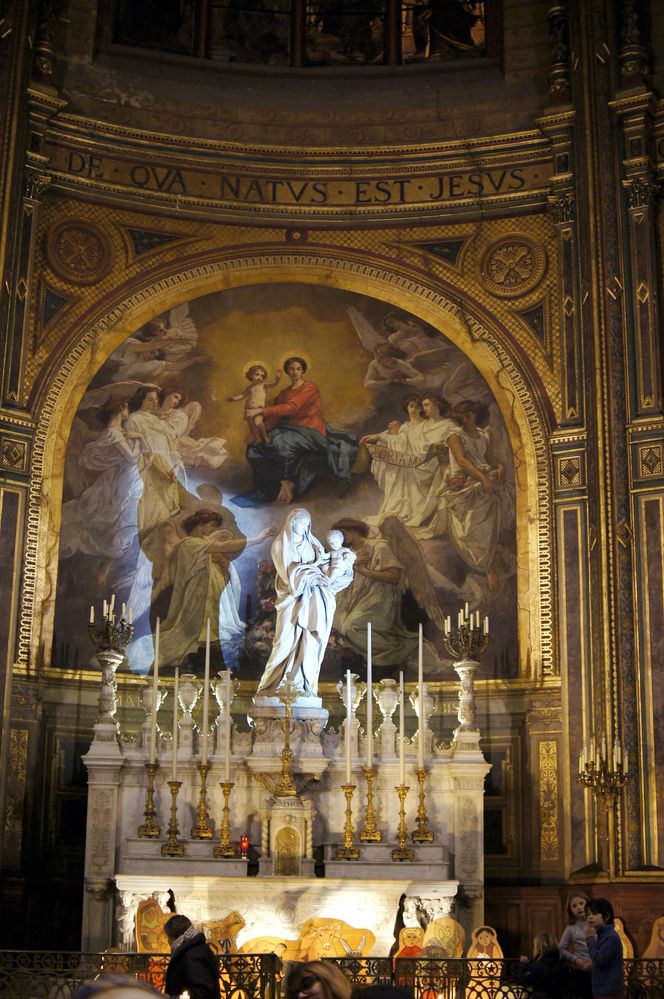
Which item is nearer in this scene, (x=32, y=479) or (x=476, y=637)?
(x=476, y=637)

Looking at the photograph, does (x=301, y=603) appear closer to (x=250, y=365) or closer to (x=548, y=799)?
(x=548, y=799)

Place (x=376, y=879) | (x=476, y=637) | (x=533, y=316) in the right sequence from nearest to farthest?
1. (x=376, y=879)
2. (x=476, y=637)
3. (x=533, y=316)

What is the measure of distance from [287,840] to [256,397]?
612 centimetres

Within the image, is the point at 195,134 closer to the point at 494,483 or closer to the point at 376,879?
the point at 494,483

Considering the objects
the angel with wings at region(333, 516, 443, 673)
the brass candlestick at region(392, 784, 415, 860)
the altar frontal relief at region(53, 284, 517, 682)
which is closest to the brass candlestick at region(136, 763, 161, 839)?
the altar frontal relief at region(53, 284, 517, 682)

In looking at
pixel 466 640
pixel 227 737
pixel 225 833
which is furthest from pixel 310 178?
pixel 225 833

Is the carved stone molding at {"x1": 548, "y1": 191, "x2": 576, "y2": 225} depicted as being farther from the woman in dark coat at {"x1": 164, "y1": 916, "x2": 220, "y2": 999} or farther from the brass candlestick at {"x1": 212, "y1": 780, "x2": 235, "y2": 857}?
the woman in dark coat at {"x1": 164, "y1": 916, "x2": 220, "y2": 999}

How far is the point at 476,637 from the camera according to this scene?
16.1 meters

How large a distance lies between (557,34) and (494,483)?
5.93 metres

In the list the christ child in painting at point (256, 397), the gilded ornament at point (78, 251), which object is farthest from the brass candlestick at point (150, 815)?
the gilded ornament at point (78, 251)

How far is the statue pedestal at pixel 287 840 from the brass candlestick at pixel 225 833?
398 mm

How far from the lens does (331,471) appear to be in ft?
61.2

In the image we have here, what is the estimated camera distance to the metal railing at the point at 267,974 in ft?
35.5

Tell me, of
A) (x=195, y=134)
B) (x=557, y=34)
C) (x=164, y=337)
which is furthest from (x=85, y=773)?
(x=557, y=34)
